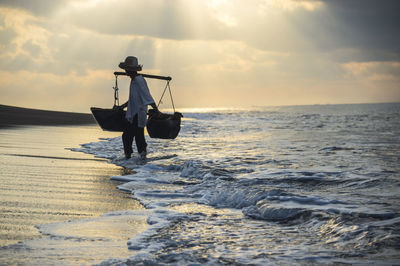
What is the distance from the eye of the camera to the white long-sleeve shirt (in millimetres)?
9812

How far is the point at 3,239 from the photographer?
11.2ft

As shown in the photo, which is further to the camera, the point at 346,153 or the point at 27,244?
the point at 346,153

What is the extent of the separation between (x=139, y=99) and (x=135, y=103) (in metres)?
0.13

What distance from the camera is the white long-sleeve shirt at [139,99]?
32.2 ft

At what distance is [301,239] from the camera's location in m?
3.87

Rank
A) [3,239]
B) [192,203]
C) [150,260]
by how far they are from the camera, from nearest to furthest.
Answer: [150,260], [3,239], [192,203]

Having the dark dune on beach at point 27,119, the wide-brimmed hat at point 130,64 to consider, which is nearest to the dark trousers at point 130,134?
the wide-brimmed hat at point 130,64

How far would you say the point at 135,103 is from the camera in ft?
32.3

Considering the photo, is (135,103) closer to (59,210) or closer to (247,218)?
(59,210)

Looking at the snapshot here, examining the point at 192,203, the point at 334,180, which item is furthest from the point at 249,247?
the point at 334,180

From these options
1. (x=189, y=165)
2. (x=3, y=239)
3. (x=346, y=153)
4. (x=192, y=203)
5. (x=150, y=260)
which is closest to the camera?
(x=150, y=260)

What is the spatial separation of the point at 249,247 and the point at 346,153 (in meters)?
8.23

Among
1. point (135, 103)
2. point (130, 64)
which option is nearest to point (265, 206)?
point (135, 103)

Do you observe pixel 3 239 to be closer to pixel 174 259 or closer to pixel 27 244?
pixel 27 244
